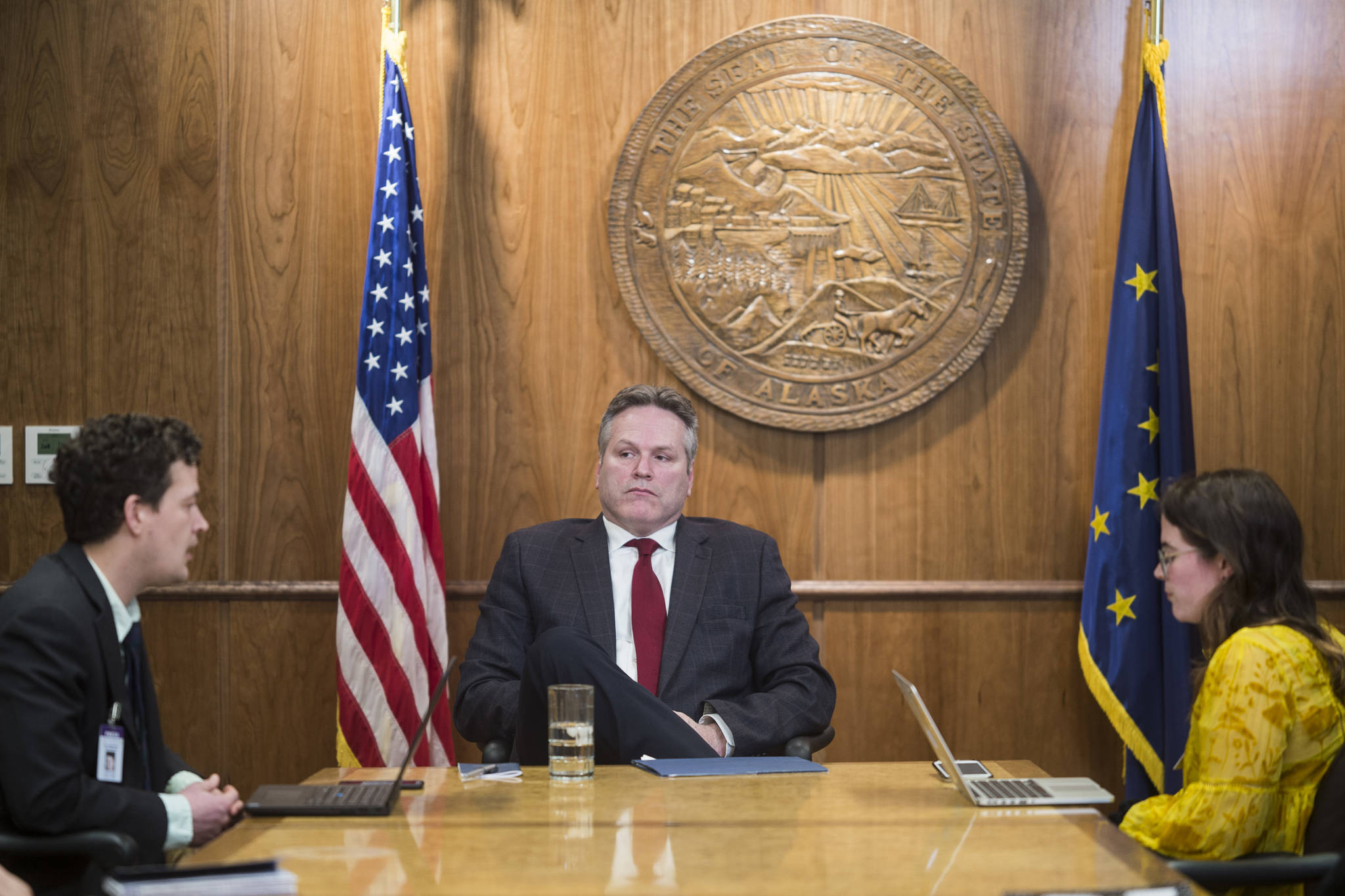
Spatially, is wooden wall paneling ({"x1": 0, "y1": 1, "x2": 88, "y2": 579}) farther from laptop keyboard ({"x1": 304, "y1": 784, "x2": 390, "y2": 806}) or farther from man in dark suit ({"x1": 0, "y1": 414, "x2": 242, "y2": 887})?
laptop keyboard ({"x1": 304, "y1": 784, "x2": 390, "y2": 806})

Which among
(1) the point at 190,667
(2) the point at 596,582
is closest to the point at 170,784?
(2) the point at 596,582

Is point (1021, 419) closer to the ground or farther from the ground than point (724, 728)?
farther from the ground

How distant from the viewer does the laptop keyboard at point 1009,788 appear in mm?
2012

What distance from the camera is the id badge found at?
6.66 ft

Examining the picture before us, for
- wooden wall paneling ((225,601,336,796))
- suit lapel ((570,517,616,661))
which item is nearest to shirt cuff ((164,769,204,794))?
suit lapel ((570,517,616,661))

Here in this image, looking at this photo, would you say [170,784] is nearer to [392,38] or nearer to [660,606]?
[660,606]

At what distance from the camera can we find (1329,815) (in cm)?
197

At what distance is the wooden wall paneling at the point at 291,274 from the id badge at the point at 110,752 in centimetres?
182

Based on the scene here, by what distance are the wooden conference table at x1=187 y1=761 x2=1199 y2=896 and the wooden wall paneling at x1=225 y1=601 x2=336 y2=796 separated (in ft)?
6.08

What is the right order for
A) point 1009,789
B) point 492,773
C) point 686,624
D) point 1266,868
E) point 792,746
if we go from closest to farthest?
point 1266,868
point 1009,789
point 492,773
point 792,746
point 686,624

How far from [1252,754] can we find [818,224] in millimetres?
2322

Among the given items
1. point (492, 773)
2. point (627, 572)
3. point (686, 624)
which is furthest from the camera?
point (627, 572)

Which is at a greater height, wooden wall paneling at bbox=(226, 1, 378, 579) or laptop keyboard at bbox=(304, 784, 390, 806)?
wooden wall paneling at bbox=(226, 1, 378, 579)

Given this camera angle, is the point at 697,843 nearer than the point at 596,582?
Yes
